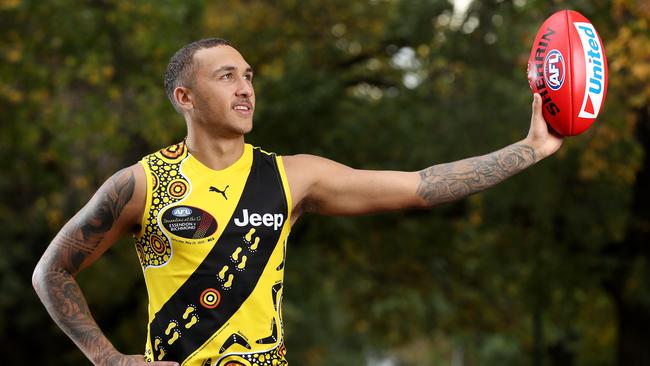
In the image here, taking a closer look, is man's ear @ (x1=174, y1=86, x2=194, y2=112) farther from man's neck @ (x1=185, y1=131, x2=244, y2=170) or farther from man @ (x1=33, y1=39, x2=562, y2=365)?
man's neck @ (x1=185, y1=131, x2=244, y2=170)

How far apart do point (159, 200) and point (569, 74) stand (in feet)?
5.53

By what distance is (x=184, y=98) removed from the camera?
13.0ft

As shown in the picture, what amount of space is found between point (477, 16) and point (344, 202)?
1038cm

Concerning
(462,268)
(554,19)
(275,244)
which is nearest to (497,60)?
(462,268)

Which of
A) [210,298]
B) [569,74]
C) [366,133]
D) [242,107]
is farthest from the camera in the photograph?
[366,133]

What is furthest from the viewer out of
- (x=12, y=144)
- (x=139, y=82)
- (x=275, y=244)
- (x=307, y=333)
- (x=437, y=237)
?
(x=307, y=333)

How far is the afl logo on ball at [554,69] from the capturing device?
163 inches

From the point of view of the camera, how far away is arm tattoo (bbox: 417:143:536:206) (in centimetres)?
396

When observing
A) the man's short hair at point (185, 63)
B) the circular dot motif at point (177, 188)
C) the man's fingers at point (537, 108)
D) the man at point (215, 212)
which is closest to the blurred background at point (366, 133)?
the man's fingers at point (537, 108)

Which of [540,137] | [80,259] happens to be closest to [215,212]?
[80,259]

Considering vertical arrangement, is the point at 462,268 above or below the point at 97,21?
below

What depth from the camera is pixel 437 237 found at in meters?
17.1

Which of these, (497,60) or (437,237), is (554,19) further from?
(437,237)

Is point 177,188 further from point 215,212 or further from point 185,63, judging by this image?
point 185,63
